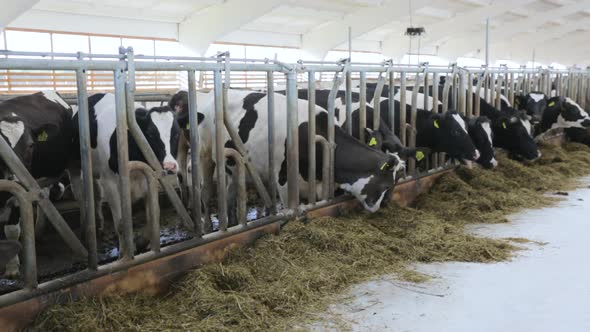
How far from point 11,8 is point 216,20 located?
7.81 meters

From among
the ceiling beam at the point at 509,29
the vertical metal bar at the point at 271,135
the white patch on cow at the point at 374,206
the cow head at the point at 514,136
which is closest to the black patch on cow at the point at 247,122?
the vertical metal bar at the point at 271,135

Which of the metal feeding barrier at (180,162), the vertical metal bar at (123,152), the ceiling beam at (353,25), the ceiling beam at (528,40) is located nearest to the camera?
the metal feeding barrier at (180,162)

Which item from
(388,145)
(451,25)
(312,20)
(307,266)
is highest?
(451,25)

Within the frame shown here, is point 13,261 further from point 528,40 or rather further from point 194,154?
point 528,40

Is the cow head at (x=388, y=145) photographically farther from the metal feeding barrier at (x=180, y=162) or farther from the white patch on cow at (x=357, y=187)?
the white patch on cow at (x=357, y=187)

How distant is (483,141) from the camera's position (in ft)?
26.9

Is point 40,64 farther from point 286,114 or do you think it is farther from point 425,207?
point 425,207

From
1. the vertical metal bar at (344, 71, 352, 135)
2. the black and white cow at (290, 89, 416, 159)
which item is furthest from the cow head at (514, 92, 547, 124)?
the vertical metal bar at (344, 71, 352, 135)

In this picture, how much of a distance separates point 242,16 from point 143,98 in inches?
540

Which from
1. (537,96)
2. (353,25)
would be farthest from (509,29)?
(537,96)

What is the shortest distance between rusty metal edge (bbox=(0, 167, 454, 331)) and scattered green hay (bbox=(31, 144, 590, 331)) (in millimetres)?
74

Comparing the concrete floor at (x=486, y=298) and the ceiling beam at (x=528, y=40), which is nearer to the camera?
the concrete floor at (x=486, y=298)

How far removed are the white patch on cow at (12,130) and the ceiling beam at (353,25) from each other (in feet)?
65.4

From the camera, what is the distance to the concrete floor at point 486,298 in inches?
150
